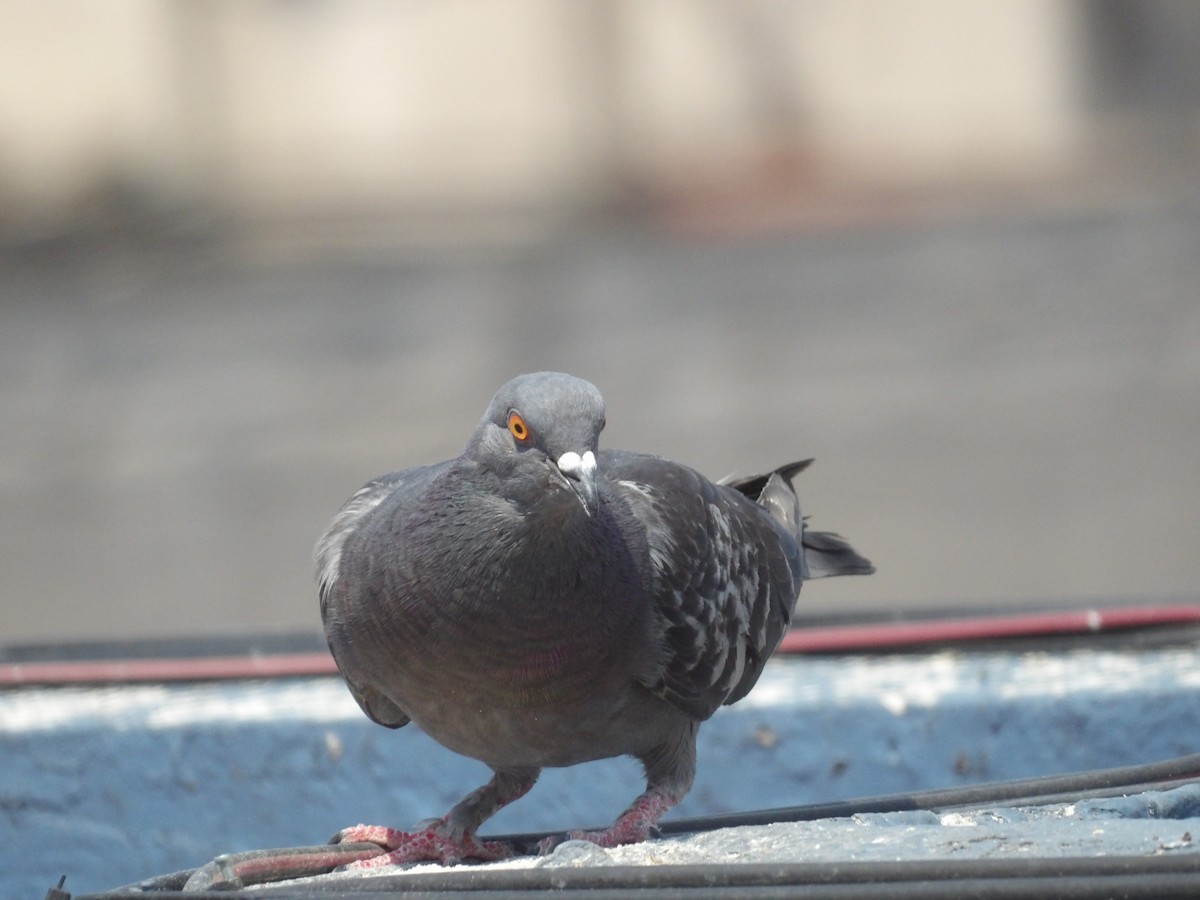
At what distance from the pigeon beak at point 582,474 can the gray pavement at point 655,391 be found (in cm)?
Answer: 221

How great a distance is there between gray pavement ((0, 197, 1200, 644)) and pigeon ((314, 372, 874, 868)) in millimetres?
1559

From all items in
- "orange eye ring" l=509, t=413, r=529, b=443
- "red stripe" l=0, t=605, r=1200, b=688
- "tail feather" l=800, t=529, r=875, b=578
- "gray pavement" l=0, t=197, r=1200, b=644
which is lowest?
"gray pavement" l=0, t=197, r=1200, b=644

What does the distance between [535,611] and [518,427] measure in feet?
1.28

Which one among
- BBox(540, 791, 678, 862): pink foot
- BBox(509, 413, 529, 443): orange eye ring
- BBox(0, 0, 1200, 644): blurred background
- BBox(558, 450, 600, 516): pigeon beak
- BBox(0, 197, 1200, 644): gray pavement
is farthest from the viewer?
BBox(0, 0, 1200, 644): blurred background

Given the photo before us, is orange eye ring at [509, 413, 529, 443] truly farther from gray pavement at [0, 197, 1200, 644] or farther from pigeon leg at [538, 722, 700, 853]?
gray pavement at [0, 197, 1200, 644]

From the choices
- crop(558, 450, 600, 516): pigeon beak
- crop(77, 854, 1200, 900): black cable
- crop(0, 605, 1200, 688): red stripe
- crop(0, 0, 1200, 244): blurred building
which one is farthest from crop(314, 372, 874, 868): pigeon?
crop(0, 0, 1200, 244): blurred building

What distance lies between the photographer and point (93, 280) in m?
16.8

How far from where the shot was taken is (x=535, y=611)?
10.8 feet

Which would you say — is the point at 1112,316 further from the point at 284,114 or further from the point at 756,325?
the point at 284,114

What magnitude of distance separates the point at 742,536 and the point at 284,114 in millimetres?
16290

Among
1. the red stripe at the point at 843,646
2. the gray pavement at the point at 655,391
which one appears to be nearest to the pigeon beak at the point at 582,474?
the red stripe at the point at 843,646

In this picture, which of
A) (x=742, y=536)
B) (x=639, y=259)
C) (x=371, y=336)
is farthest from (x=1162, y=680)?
(x=639, y=259)

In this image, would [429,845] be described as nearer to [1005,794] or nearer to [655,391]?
[1005,794]

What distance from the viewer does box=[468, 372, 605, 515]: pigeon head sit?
10.3ft
